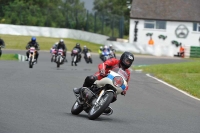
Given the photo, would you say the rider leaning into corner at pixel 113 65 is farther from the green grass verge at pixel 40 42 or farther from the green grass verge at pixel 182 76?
the green grass verge at pixel 40 42

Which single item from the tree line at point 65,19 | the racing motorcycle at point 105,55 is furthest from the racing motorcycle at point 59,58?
the tree line at point 65,19

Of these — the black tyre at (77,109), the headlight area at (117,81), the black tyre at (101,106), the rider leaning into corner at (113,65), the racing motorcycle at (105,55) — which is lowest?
the racing motorcycle at (105,55)

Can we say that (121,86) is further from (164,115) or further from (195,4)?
(195,4)

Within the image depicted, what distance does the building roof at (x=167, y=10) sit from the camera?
216ft

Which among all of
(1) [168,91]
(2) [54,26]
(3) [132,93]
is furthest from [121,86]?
(2) [54,26]

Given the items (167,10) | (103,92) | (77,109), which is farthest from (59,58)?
(167,10)

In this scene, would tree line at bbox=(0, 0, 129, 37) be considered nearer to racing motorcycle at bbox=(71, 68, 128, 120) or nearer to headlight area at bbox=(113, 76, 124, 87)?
racing motorcycle at bbox=(71, 68, 128, 120)

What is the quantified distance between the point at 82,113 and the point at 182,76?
14.6 m

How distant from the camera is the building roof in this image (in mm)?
65688

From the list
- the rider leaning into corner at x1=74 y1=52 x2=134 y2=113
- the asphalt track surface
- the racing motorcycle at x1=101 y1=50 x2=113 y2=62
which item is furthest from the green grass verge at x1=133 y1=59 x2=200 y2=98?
the rider leaning into corner at x1=74 y1=52 x2=134 y2=113

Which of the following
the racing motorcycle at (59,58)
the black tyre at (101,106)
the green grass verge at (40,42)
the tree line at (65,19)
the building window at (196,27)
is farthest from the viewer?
the building window at (196,27)

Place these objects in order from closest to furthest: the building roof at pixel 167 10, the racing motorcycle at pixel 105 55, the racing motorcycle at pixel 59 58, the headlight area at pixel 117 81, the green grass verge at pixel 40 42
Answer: the headlight area at pixel 117 81
the racing motorcycle at pixel 59 58
the racing motorcycle at pixel 105 55
the green grass verge at pixel 40 42
the building roof at pixel 167 10

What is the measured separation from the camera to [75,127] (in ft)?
32.3

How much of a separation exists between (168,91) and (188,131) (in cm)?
928
